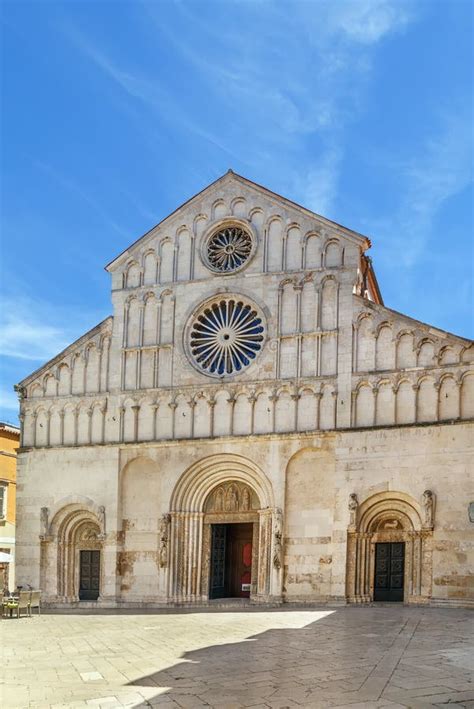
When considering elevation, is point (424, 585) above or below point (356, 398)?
below

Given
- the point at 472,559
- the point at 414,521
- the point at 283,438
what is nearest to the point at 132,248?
the point at 283,438

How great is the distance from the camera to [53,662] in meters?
15.7

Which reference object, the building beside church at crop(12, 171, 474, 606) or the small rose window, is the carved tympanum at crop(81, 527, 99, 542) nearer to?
the building beside church at crop(12, 171, 474, 606)

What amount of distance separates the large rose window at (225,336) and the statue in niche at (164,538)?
5335 millimetres

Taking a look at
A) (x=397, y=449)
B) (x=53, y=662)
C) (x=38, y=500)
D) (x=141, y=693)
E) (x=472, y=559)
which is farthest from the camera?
(x=38, y=500)

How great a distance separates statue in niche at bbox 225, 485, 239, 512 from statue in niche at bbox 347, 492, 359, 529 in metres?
4.65

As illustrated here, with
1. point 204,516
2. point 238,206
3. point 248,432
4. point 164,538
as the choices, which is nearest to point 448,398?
point 248,432

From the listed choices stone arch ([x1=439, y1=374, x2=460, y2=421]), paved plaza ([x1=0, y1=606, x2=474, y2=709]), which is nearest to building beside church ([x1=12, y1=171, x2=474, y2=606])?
stone arch ([x1=439, y1=374, x2=460, y2=421])

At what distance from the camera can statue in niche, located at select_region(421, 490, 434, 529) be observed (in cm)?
2569

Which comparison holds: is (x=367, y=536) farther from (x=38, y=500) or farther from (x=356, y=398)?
(x=38, y=500)

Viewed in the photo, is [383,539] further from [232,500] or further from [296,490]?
[232,500]

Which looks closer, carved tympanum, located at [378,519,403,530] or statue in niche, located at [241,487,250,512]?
carved tympanum, located at [378,519,403,530]

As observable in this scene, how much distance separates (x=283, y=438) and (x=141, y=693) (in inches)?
651

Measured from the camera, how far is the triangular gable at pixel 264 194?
29.2m
